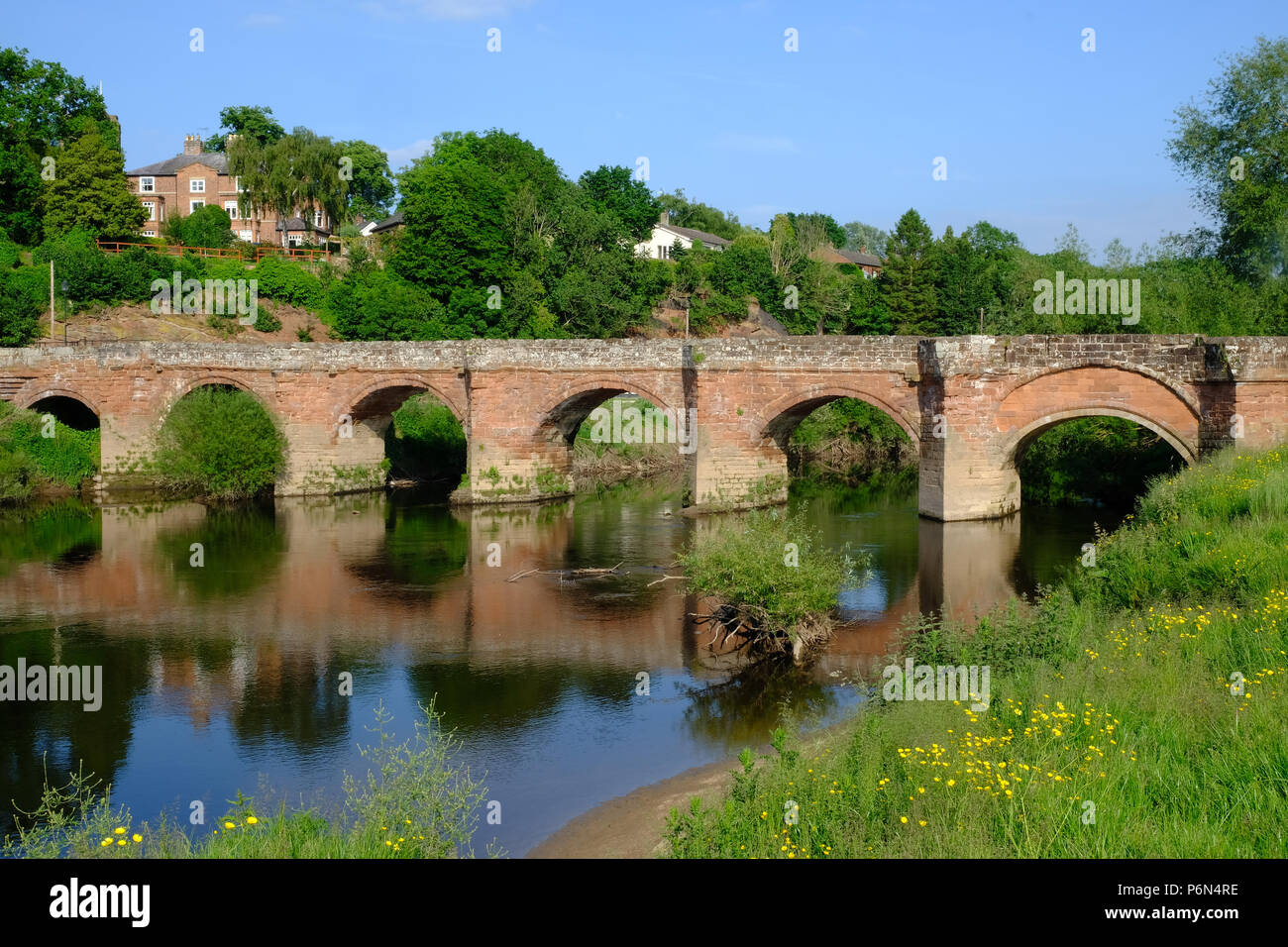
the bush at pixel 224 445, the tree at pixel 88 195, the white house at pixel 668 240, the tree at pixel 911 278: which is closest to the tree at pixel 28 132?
the tree at pixel 88 195

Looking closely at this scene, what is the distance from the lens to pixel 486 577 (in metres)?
21.0

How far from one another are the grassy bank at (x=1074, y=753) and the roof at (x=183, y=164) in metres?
59.3

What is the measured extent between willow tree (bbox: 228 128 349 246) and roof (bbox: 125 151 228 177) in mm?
11929

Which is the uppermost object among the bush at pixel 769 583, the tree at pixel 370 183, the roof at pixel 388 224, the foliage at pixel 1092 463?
the tree at pixel 370 183

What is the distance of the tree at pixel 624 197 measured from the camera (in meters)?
58.9

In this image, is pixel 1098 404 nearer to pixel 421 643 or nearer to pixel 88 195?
pixel 421 643

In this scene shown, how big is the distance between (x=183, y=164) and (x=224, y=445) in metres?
39.0

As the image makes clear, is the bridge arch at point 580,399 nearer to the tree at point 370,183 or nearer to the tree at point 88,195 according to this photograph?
the tree at point 88,195

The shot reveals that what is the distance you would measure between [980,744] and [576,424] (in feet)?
77.8

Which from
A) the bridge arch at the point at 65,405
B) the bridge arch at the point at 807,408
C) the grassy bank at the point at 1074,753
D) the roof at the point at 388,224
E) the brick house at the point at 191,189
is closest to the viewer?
the grassy bank at the point at 1074,753

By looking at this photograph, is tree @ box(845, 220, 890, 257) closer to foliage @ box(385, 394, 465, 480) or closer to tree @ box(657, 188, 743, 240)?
tree @ box(657, 188, 743, 240)

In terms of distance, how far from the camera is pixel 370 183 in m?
67.4

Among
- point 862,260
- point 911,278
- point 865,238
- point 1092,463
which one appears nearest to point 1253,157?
point 1092,463
